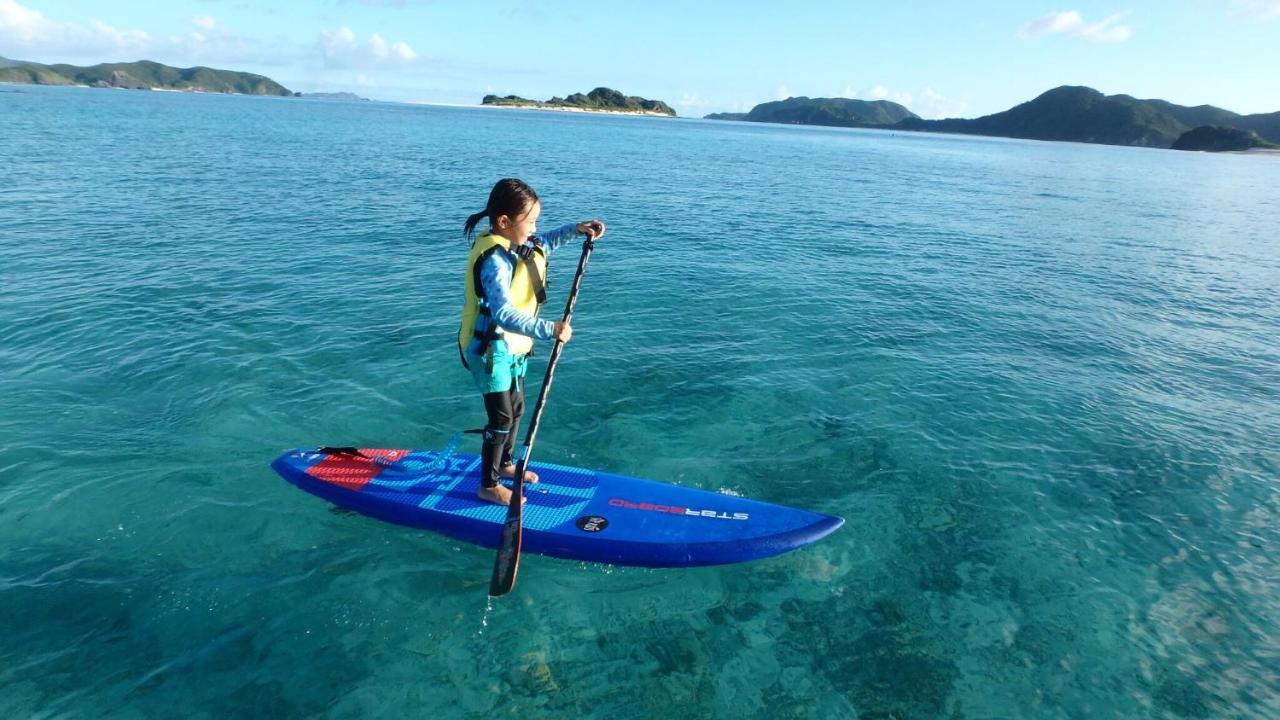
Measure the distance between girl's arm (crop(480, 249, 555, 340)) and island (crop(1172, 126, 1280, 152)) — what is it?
217922 millimetres

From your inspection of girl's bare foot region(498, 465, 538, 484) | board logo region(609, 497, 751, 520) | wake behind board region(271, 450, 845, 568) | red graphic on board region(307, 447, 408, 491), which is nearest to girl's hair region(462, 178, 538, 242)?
girl's bare foot region(498, 465, 538, 484)

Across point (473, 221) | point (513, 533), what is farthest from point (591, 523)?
point (473, 221)

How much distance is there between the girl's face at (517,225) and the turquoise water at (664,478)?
3.91m

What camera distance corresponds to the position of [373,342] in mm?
13562

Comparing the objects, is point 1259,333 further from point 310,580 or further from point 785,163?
point 785,163

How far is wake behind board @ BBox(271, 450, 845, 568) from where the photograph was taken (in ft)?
23.3

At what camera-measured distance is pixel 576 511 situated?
750 centimetres

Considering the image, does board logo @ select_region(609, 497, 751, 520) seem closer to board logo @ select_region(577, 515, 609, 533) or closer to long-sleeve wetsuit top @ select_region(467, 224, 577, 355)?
board logo @ select_region(577, 515, 609, 533)

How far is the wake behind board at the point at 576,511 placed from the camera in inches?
280

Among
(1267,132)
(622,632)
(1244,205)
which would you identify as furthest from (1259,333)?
(1267,132)

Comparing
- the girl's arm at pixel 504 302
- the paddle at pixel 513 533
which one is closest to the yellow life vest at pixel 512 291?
the girl's arm at pixel 504 302

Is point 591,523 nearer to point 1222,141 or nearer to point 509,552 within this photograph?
point 509,552

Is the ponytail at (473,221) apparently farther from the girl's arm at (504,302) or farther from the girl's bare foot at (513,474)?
the girl's bare foot at (513,474)

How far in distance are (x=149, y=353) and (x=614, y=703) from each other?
12023 mm
